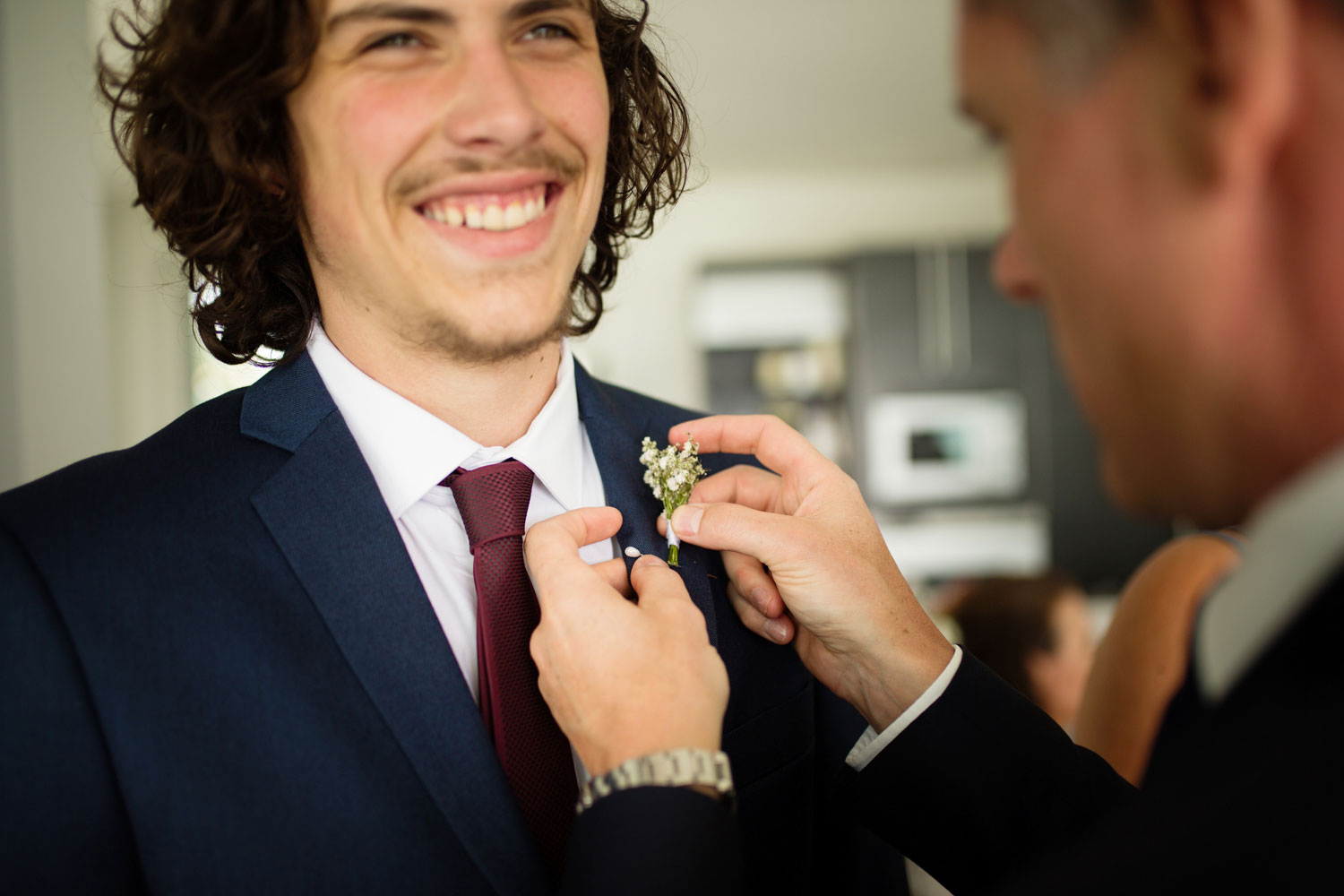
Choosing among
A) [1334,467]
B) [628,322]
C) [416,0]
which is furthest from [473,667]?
[628,322]

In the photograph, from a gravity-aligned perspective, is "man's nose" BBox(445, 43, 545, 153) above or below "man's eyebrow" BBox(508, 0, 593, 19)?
below

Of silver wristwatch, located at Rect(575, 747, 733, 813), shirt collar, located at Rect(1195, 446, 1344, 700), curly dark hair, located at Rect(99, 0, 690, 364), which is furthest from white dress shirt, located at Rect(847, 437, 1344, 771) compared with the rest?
curly dark hair, located at Rect(99, 0, 690, 364)

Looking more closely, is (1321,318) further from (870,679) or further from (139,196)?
(139,196)

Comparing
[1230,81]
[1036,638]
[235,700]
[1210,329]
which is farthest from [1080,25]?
[1036,638]

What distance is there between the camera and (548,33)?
1.18 m

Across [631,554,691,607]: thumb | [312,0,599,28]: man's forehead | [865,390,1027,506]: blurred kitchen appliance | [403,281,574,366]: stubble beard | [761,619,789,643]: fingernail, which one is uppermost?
[312,0,599,28]: man's forehead

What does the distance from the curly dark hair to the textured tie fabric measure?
13.4 inches

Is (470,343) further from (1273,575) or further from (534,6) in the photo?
(1273,575)

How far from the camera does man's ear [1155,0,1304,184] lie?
1.65 ft

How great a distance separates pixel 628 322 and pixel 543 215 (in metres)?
5.46

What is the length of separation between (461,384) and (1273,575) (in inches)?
34.6

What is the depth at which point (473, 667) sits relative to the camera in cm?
108

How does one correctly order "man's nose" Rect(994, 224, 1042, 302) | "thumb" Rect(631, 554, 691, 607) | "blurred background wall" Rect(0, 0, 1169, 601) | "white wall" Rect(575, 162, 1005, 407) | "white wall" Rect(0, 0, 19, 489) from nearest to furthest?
"man's nose" Rect(994, 224, 1042, 302)
"thumb" Rect(631, 554, 691, 607)
"white wall" Rect(0, 0, 19, 489)
"blurred background wall" Rect(0, 0, 1169, 601)
"white wall" Rect(575, 162, 1005, 407)

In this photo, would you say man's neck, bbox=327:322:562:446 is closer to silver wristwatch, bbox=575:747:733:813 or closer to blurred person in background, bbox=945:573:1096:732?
silver wristwatch, bbox=575:747:733:813
